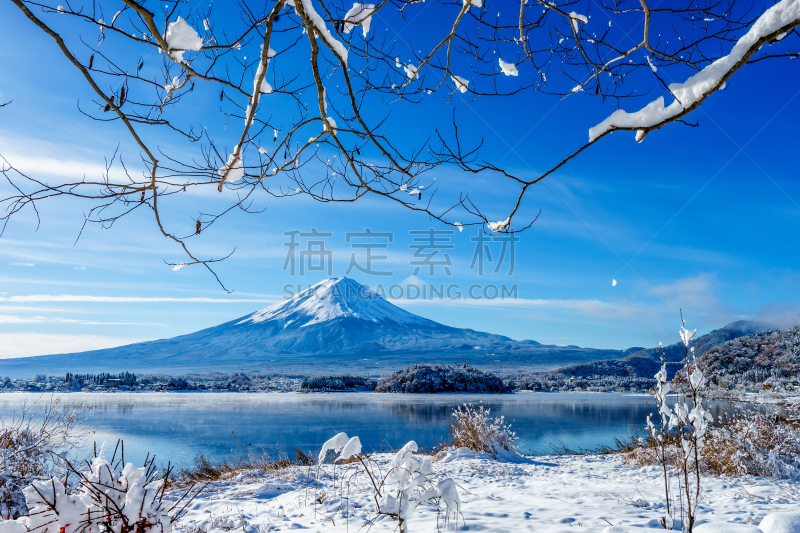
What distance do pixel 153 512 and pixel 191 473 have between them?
4.73 metres

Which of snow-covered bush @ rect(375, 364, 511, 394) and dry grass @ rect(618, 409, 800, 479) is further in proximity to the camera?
snow-covered bush @ rect(375, 364, 511, 394)

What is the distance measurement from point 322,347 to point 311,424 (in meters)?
44.5

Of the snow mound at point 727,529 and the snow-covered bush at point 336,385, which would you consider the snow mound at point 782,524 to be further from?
the snow-covered bush at point 336,385

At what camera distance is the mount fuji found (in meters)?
41.9

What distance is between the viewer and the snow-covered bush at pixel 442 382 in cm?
1551

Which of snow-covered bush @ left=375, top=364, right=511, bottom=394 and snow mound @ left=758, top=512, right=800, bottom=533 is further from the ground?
snow mound @ left=758, top=512, right=800, bottom=533

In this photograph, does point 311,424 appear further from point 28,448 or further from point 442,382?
point 442,382

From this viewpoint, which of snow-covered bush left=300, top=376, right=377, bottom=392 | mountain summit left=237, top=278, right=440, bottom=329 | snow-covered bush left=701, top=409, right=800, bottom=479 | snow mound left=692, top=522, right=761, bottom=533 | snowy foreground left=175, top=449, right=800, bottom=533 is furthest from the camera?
mountain summit left=237, top=278, right=440, bottom=329

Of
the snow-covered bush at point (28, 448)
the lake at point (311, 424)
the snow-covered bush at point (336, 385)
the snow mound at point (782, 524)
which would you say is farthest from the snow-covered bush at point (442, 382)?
the snow mound at point (782, 524)

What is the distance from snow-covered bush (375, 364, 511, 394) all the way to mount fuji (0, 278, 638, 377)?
2143 cm

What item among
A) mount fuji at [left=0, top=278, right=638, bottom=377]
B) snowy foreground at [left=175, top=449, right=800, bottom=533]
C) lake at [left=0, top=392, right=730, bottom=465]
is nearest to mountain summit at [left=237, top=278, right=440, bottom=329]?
mount fuji at [left=0, top=278, right=638, bottom=377]

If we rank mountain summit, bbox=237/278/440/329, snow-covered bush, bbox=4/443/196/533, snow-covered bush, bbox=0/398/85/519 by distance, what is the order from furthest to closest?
mountain summit, bbox=237/278/440/329 → snow-covered bush, bbox=0/398/85/519 → snow-covered bush, bbox=4/443/196/533

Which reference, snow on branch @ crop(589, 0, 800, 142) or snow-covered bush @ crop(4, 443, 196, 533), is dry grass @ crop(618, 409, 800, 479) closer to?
snow on branch @ crop(589, 0, 800, 142)

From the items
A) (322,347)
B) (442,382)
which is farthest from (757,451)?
(322,347)
